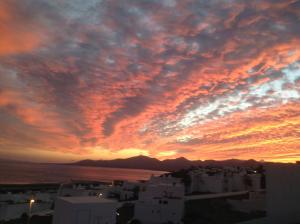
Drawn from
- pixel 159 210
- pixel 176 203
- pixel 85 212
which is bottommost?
pixel 159 210

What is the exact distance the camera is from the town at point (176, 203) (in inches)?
936

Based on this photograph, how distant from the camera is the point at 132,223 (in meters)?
38.5

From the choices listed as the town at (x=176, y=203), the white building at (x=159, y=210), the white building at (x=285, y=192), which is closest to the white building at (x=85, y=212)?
the town at (x=176, y=203)

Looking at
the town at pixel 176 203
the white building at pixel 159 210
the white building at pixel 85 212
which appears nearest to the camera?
the white building at pixel 85 212

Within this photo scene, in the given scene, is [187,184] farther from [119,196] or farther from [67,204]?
[67,204]

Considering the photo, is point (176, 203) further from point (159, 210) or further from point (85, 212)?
point (85, 212)

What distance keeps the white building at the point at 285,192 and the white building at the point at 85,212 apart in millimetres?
12141

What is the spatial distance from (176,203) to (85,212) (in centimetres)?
1944

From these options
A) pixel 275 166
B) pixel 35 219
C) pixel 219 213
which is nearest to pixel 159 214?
pixel 219 213

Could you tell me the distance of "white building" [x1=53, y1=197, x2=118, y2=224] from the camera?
22.3 metres

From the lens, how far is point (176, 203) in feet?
130

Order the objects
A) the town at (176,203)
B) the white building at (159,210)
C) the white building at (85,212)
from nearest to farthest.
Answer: the white building at (85,212)
the town at (176,203)
the white building at (159,210)

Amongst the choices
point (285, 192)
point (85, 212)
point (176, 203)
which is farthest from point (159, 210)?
point (285, 192)

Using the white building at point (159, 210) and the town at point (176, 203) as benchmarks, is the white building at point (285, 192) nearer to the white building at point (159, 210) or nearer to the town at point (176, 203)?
the town at point (176, 203)
